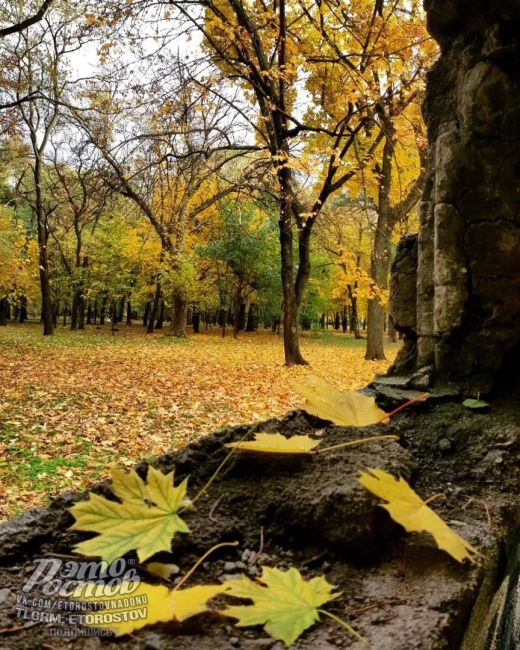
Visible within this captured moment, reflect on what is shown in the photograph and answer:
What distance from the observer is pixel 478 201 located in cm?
201

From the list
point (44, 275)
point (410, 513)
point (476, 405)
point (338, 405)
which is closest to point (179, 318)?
point (44, 275)

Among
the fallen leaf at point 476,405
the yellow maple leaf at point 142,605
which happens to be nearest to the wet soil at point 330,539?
the yellow maple leaf at point 142,605

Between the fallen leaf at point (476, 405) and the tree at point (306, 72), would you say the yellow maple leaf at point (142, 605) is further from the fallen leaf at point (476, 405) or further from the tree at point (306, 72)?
the tree at point (306, 72)

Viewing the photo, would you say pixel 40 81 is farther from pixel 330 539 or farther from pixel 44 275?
pixel 330 539

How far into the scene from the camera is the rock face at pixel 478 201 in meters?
1.95

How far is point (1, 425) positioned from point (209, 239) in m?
22.1

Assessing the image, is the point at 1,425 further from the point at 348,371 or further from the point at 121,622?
the point at 348,371

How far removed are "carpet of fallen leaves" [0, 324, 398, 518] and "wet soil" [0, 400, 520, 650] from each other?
3.44 m

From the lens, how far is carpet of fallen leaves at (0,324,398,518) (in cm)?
488

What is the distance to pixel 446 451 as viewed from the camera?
Answer: 1.63 meters

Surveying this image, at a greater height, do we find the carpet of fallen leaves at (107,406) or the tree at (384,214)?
the tree at (384,214)

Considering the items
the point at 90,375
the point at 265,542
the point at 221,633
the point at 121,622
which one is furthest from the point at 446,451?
the point at 90,375

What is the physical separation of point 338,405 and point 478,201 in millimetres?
1340

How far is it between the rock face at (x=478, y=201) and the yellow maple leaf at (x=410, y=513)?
1235mm
